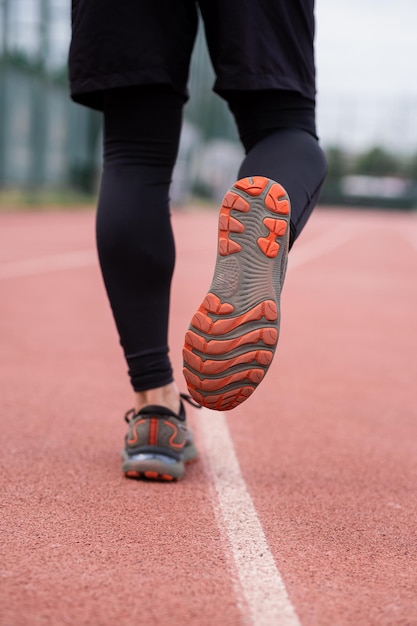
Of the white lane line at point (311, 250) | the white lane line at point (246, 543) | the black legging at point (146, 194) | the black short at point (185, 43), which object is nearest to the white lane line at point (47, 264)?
the white lane line at point (311, 250)

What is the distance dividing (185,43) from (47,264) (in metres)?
6.06

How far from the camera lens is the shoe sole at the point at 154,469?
1843 millimetres

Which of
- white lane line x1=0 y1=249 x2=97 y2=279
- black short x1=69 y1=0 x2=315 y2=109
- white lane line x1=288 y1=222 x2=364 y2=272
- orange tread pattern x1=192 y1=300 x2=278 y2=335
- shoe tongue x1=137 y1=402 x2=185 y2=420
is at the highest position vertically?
black short x1=69 y1=0 x2=315 y2=109

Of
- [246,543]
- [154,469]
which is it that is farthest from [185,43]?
[246,543]

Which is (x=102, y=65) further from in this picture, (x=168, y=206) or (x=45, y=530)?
(x=45, y=530)

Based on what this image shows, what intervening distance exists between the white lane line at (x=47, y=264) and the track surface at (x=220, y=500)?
261cm

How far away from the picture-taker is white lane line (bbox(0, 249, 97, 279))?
6.67m

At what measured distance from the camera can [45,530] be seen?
4.97 ft

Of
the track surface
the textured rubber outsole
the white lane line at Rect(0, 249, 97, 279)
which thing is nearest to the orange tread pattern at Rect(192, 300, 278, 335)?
the textured rubber outsole

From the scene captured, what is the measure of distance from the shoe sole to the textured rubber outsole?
0.40 metres

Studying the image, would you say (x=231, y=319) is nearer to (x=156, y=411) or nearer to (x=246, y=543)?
(x=246, y=543)

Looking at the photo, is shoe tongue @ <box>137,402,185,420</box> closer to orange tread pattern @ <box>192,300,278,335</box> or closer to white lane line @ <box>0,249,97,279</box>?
orange tread pattern @ <box>192,300,278,335</box>

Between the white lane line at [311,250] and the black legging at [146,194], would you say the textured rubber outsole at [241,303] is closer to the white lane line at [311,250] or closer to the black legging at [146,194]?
the black legging at [146,194]

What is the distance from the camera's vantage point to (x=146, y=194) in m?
1.85
